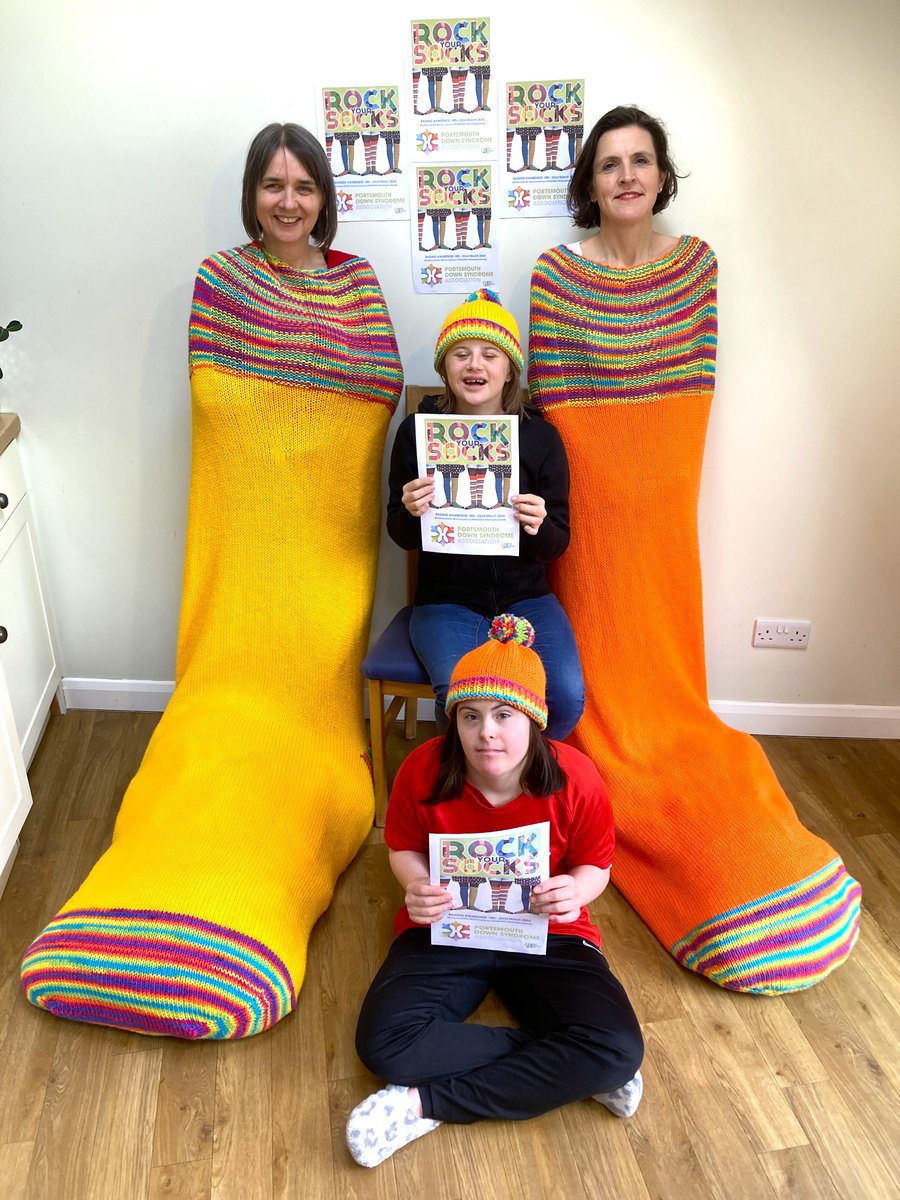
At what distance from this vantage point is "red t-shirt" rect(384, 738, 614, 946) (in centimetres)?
174


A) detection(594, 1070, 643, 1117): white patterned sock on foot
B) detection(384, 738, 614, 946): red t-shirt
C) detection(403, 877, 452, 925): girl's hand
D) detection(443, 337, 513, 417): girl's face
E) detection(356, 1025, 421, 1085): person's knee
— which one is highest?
detection(443, 337, 513, 417): girl's face

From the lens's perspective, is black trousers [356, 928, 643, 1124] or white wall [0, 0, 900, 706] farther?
white wall [0, 0, 900, 706]

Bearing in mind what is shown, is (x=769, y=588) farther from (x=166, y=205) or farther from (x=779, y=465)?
(x=166, y=205)

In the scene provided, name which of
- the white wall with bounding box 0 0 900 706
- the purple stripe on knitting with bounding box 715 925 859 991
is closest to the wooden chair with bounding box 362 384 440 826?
the white wall with bounding box 0 0 900 706

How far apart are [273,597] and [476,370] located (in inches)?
28.5

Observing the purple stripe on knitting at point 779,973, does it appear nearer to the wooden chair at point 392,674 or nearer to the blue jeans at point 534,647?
the blue jeans at point 534,647

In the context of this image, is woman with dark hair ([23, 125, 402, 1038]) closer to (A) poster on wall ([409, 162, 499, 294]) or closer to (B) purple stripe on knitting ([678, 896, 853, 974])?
(A) poster on wall ([409, 162, 499, 294])

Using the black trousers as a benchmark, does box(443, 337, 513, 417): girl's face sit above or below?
above

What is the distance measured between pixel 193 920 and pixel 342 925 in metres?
0.39

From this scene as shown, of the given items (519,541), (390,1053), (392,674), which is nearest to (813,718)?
(519,541)

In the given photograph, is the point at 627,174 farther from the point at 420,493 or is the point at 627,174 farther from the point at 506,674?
the point at 506,674

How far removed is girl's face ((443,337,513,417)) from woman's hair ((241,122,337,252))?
0.47 m

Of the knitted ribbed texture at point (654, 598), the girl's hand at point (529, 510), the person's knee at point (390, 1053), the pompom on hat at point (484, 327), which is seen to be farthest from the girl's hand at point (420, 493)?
the person's knee at point (390, 1053)

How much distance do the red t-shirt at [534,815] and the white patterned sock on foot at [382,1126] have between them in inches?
12.6
